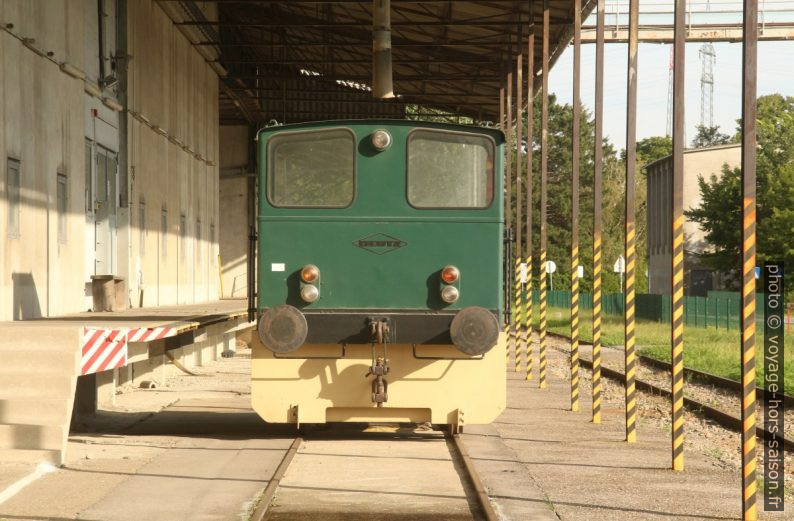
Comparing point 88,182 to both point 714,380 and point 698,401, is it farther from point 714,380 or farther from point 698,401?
point 714,380

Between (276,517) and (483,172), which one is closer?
→ (276,517)

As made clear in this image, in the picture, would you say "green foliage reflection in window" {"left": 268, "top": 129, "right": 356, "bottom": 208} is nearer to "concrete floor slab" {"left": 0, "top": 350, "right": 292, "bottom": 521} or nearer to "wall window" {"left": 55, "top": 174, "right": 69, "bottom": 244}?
"concrete floor slab" {"left": 0, "top": 350, "right": 292, "bottom": 521}

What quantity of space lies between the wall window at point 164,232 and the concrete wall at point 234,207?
694 inches

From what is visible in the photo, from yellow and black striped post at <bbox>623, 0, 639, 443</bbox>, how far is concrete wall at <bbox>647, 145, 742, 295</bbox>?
5429 centimetres

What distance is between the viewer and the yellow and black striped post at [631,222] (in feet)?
46.2

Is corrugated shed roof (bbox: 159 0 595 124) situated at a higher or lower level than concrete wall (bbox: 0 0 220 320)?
higher

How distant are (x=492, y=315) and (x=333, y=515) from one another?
4.10 metres

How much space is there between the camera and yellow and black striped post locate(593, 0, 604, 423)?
53.2 feet

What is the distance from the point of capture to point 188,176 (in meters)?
35.5

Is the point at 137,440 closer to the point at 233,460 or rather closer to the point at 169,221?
the point at 233,460

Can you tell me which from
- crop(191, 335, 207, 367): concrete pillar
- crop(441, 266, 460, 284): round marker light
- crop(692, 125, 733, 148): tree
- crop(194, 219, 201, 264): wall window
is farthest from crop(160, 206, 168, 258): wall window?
crop(692, 125, 733, 148): tree

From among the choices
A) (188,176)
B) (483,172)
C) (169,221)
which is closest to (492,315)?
(483,172)

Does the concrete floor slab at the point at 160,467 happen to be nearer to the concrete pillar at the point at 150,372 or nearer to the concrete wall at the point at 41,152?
the concrete wall at the point at 41,152

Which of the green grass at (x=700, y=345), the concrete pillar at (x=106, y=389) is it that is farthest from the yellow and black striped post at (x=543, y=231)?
the concrete pillar at (x=106, y=389)
